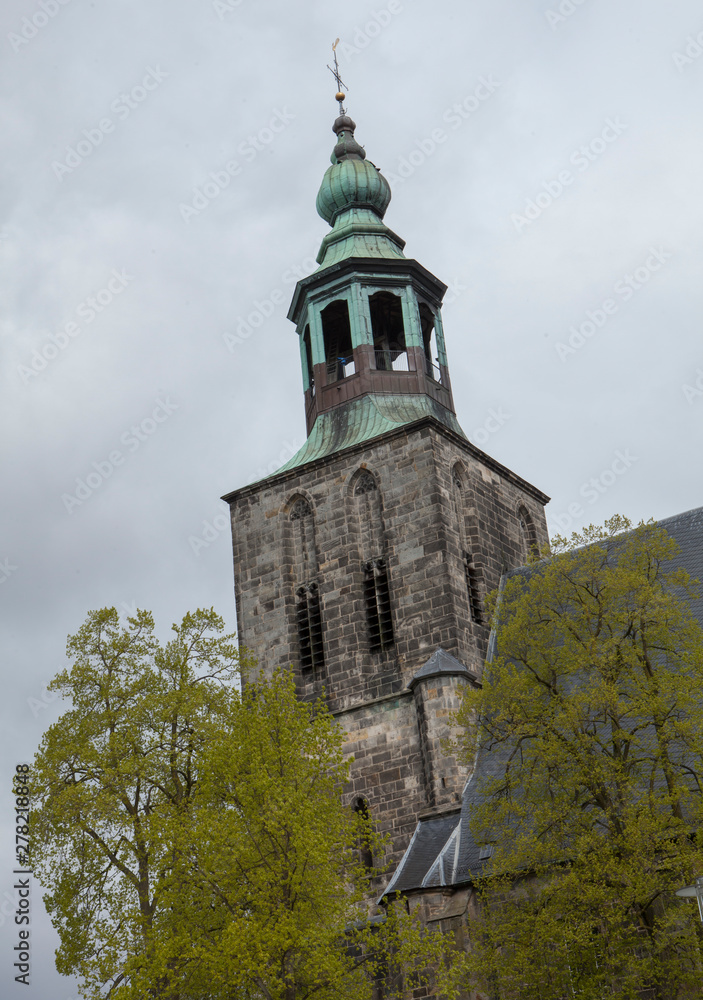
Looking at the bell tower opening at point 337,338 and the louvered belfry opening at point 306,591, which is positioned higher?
the bell tower opening at point 337,338

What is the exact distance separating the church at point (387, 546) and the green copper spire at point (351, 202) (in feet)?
0.38

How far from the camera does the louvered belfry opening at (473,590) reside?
2923cm

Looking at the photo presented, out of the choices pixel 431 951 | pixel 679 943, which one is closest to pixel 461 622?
pixel 431 951

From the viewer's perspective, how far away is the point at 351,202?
3819 cm

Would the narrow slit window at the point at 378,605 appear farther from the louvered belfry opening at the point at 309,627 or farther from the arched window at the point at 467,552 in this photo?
the arched window at the point at 467,552

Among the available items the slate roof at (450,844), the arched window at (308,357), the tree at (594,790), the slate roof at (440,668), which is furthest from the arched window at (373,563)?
the tree at (594,790)

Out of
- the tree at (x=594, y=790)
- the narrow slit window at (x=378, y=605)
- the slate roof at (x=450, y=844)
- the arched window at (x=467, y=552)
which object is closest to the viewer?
the tree at (x=594, y=790)

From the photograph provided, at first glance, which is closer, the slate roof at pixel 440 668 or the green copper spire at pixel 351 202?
the slate roof at pixel 440 668

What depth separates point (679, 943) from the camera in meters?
16.7

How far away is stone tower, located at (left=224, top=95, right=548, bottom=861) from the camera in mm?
27266

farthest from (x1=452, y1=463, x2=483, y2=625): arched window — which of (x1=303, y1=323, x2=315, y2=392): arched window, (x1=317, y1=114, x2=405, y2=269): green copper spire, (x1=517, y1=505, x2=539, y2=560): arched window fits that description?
(x1=317, y1=114, x2=405, y2=269): green copper spire

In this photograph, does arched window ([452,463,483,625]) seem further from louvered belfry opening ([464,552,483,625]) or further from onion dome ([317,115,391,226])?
onion dome ([317,115,391,226])

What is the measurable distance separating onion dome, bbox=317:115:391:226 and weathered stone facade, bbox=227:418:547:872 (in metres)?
10.6

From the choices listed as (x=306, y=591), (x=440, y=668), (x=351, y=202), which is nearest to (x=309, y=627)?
(x=306, y=591)
